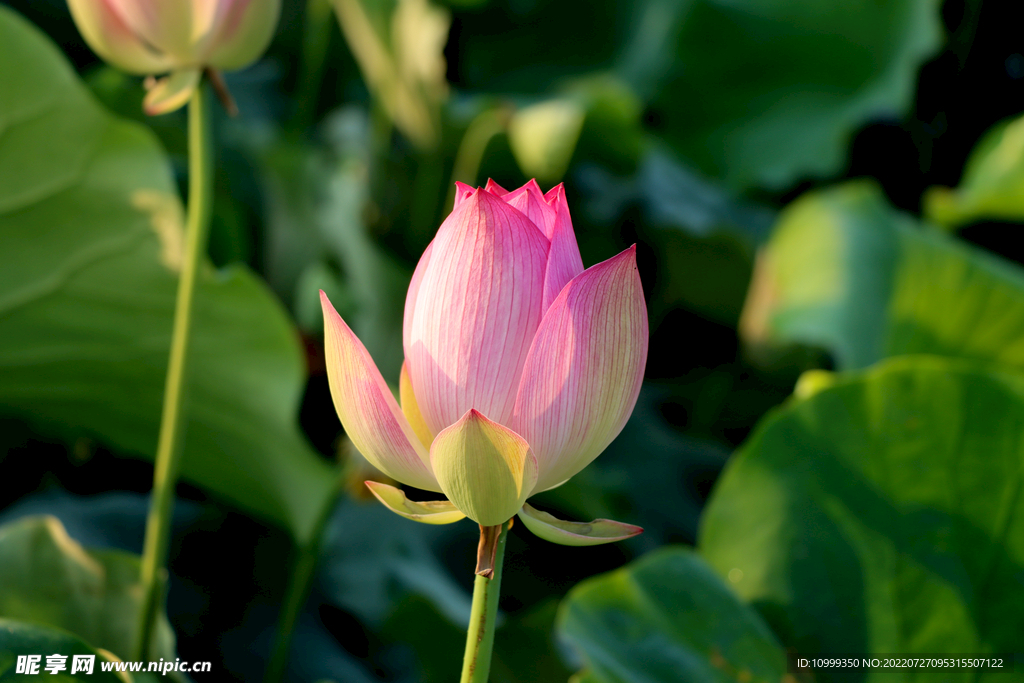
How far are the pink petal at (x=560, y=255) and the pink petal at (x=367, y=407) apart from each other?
0.15ft

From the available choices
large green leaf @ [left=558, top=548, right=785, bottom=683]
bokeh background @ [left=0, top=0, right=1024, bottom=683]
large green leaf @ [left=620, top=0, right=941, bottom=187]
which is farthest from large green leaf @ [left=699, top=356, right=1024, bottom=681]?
large green leaf @ [left=620, top=0, right=941, bottom=187]

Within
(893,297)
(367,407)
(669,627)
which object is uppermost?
(367,407)

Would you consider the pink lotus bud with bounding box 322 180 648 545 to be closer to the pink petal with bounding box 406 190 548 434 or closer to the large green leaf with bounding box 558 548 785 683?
the pink petal with bounding box 406 190 548 434

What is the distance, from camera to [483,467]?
19 cm

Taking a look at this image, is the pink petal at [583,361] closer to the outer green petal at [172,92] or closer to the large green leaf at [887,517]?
the outer green petal at [172,92]

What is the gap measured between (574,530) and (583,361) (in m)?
0.05

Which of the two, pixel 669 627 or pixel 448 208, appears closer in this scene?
pixel 669 627

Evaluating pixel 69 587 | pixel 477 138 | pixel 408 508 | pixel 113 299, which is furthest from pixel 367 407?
pixel 477 138

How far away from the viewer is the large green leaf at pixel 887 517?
460 mm

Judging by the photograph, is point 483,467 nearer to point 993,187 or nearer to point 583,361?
point 583,361

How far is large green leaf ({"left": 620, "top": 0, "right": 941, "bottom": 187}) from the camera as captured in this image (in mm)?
1169

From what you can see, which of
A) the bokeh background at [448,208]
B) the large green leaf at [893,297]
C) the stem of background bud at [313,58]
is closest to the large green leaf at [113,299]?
the bokeh background at [448,208]

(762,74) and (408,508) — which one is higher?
(762,74)

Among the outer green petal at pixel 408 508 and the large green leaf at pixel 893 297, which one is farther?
the large green leaf at pixel 893 297
